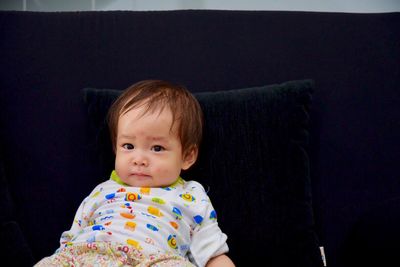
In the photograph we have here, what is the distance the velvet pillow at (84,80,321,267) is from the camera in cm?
128

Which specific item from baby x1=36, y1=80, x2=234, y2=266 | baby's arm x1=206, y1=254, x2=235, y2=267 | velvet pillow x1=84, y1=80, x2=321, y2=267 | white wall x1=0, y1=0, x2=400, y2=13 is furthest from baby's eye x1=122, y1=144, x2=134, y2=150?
white wall x1=0, y1=0, x2=400, y2=13

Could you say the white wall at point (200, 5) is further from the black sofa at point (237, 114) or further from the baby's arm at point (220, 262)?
the baby's arm at point (220, 262)

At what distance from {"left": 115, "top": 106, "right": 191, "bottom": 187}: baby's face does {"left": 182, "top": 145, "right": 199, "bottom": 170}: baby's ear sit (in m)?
0.06

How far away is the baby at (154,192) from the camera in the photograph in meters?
1.17

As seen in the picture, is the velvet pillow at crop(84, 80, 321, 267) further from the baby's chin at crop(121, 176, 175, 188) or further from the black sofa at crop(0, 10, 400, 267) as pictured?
the baby's chin at crop(121, 176, 175, 188)

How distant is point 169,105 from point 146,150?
0.42 feet

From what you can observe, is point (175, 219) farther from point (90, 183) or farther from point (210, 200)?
point (90, 183)

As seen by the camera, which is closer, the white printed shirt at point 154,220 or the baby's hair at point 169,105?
the white printed shirt at point 154,220

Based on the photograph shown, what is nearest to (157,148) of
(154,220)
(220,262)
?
(154,220)

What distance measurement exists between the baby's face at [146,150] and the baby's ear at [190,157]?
59 mm

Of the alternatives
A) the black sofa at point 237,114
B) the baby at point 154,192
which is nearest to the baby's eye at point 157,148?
the baby at point 154,192

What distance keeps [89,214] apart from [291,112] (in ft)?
1.85

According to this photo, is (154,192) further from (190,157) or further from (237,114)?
(237,114)

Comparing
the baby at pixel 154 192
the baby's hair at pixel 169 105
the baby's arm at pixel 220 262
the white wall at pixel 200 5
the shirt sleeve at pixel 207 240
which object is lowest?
the baby's arm at pixel 220 262
